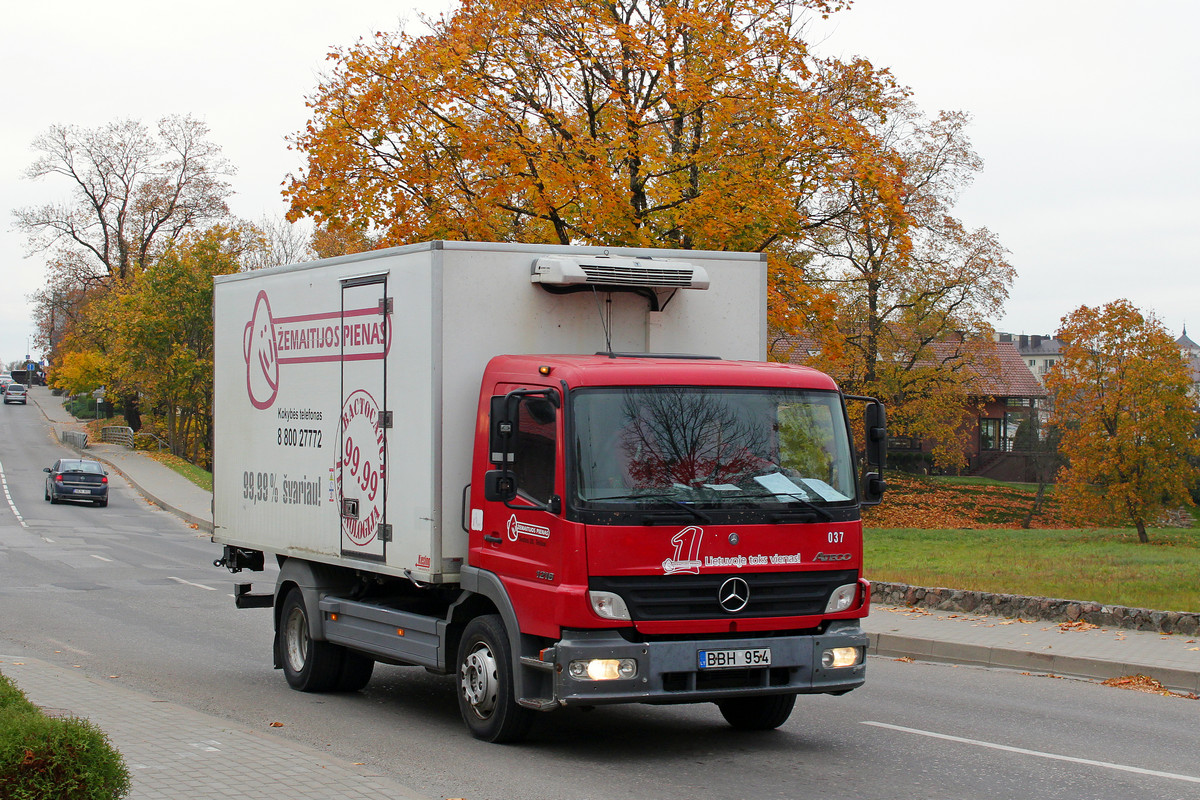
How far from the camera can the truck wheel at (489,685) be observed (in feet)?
26.4

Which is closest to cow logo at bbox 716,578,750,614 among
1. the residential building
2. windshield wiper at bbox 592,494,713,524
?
windshield wiper at bbox 592,494,713,524

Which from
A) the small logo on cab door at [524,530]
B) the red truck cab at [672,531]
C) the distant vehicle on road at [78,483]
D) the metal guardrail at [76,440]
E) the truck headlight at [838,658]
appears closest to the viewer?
the red truck cab at [672,531]

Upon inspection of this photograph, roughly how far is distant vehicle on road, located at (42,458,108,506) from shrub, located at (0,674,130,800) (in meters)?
38.8

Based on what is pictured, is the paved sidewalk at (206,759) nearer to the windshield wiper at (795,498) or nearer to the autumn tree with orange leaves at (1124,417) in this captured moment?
the windshield wiper at (795,498)

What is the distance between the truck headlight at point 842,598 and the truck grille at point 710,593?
54 mm

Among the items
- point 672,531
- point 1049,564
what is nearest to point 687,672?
point 672,531

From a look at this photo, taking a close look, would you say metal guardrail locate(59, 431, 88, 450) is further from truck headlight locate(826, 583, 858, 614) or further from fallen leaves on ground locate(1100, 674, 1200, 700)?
truck headlight locate(826, 583, 858, 614)

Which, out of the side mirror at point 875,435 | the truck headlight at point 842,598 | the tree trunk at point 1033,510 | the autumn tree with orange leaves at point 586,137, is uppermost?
the autumn tree with orange leaves at point 586,137

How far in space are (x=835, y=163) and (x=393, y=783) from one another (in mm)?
17892

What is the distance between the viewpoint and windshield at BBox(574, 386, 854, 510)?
24.8ft

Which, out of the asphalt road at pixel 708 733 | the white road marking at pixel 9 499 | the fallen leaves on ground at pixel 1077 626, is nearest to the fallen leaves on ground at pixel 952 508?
the white road marking at pixel 9 499

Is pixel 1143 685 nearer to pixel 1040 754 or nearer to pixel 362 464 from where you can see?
pixel 1040 754

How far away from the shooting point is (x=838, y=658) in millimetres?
7957

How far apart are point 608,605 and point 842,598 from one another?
1.65 metres
